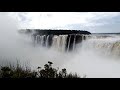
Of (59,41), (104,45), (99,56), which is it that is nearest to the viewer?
(104,45)

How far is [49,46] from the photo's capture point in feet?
69.9

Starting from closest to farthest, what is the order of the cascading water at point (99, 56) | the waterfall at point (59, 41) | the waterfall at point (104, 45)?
the waterfall at point (104, 45) → the cascading water at point (99, 56) → the waterfall at point (59, 41)

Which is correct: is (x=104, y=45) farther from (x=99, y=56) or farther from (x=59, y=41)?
(x=59, y=41)

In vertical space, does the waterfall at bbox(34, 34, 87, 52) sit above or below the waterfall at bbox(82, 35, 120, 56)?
above

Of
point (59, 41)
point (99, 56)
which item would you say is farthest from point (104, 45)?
point (59, 41)

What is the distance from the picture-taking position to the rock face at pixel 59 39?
18406 millimetres

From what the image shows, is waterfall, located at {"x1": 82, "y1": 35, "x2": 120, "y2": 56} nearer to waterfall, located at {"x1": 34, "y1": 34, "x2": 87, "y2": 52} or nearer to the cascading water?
the cascading water

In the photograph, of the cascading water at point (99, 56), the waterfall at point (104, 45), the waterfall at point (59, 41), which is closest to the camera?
the waterfall at point (104, 45)

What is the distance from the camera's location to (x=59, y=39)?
19828 millimetres

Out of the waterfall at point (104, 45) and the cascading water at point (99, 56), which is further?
the cascading water at point (99, 56)

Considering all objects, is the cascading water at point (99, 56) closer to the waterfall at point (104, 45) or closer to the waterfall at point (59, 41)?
the waterfall at point (104, 45)

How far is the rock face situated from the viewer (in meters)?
18.4
